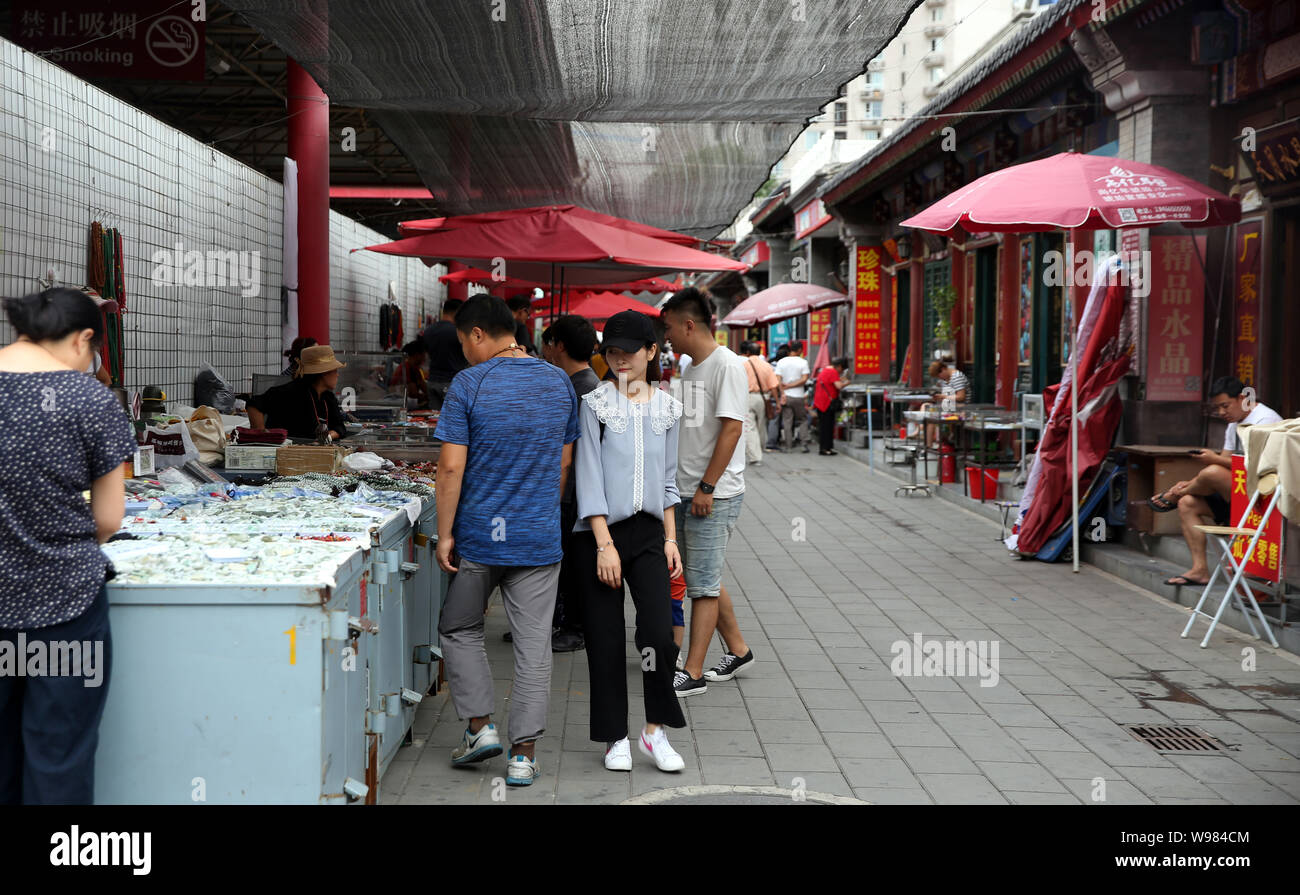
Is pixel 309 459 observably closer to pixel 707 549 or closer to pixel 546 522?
pixel 546 522

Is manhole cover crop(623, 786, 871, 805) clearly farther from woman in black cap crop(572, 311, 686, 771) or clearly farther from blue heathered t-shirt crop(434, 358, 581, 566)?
blue heathered t-shirt crop(434, 358, 581, 566)

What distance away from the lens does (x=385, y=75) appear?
6.78 metres

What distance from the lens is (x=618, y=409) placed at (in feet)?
15.7

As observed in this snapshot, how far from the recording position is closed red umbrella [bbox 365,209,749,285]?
736 centimetres

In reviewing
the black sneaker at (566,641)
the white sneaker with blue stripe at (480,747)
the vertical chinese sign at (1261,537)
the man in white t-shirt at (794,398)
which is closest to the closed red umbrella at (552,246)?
the black sneaker at (566,641)

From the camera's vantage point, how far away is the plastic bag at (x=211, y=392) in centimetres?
902

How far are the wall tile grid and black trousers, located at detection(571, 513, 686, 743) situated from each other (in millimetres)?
3624

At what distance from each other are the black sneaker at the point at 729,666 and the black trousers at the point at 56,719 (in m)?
3.38

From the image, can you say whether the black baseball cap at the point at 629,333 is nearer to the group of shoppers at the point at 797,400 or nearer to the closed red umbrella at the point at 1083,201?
the closed red umbrella at the point at 1083,201

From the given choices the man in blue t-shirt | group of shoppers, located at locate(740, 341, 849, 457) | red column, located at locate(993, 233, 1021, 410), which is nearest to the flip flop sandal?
the man in blue t-shirt

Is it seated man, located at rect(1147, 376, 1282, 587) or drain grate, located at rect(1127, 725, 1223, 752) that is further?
seated man, located at rect(1147, 376, 1282, 587)
